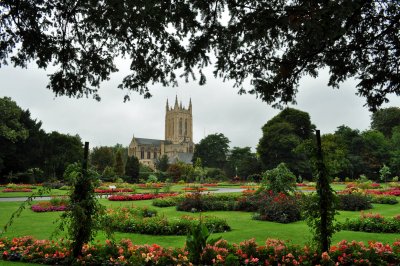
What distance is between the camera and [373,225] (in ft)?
32.5

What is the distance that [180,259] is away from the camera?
19.6 feet

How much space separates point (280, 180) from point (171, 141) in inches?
4346

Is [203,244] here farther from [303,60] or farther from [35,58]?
[35,58]

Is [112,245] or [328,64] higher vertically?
[328,64]

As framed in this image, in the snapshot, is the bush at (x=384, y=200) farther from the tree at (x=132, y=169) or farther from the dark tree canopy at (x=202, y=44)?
the tree at (x=132, y=169)

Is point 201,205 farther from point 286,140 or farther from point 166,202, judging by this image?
point 286,140

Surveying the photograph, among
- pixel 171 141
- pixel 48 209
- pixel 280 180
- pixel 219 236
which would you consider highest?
pixel 171 141

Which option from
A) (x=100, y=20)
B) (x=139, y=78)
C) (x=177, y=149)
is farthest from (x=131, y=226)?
(x=177, y=149)

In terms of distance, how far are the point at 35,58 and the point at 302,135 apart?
52593 millimetres

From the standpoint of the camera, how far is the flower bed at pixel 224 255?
19.4ft

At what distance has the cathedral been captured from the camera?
120 m

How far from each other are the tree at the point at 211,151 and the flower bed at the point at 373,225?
69.3m

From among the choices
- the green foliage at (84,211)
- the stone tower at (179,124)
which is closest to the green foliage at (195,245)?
the green foliage at (84,211)

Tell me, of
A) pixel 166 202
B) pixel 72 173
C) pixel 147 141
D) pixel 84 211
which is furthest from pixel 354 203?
pixel 147 141
